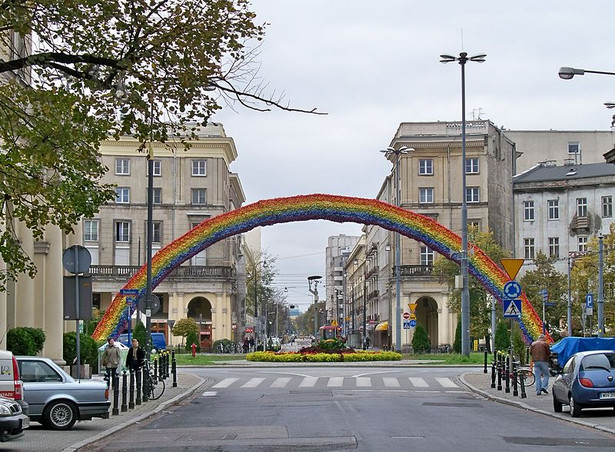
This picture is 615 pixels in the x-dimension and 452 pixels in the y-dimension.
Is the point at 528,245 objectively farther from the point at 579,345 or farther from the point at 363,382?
the point at 579,345

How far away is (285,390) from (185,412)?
762 centimetres

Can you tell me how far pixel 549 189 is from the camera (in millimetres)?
89438

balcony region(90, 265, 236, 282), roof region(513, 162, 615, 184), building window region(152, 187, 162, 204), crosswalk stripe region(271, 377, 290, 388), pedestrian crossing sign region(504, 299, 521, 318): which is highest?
roof region(513, 162, 615, 184)

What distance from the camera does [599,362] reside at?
924 inches

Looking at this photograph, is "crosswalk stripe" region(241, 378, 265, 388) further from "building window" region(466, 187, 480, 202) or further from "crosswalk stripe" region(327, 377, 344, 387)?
"building window" region(466, 187, 480, 202)

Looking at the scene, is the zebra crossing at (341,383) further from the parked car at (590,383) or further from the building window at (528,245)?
the building window at (528,245)

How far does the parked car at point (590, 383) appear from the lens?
22.9 meters

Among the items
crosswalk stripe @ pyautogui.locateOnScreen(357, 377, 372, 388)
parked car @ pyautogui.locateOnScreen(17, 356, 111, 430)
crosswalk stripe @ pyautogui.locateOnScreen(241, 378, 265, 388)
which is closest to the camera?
parked car @ pyautogui.locateOnScreen(17, 356, 111, 430)

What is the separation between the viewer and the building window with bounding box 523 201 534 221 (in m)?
90.7

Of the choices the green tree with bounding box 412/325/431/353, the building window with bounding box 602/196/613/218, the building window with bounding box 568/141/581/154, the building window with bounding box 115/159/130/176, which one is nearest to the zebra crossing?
the green tree with bounding box 412/325/431/353

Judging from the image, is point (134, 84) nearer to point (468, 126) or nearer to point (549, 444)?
point (549, 444)

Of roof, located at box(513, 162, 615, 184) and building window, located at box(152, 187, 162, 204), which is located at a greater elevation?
roof, located at box(513, 162, 615, 184)

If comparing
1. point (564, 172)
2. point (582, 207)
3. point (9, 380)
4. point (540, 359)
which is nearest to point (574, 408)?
point (540, 359)

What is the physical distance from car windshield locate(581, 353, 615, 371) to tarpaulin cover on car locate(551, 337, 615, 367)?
6911 mm
